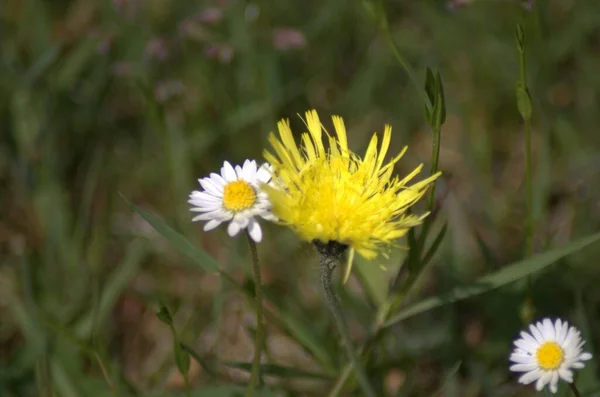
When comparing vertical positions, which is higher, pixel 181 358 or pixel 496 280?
pixel 496 280

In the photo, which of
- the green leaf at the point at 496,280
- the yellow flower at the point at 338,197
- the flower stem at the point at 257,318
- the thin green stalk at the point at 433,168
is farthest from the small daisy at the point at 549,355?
the flower stem at the point at 257,318

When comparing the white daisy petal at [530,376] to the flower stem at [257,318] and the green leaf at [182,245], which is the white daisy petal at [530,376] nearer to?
the flower stem at [257,318]

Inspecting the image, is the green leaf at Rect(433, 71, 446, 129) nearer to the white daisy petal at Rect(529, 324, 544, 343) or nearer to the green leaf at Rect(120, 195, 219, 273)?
the white daisy petal at Rect(529, 324, 544, 343)

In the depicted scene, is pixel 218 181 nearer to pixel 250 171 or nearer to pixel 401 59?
pixel 250 171

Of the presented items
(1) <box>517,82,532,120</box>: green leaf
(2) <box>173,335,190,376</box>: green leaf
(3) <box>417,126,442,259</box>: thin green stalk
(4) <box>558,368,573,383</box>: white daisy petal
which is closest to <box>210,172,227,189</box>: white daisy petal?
(2) <box>173,335,190,376</box>: green leaf

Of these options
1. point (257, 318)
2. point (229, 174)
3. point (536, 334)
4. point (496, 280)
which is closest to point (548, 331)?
point (536, 334)

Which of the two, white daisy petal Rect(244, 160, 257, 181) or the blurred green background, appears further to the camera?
the blurred green background

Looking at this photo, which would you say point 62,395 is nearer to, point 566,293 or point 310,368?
point 310,368
